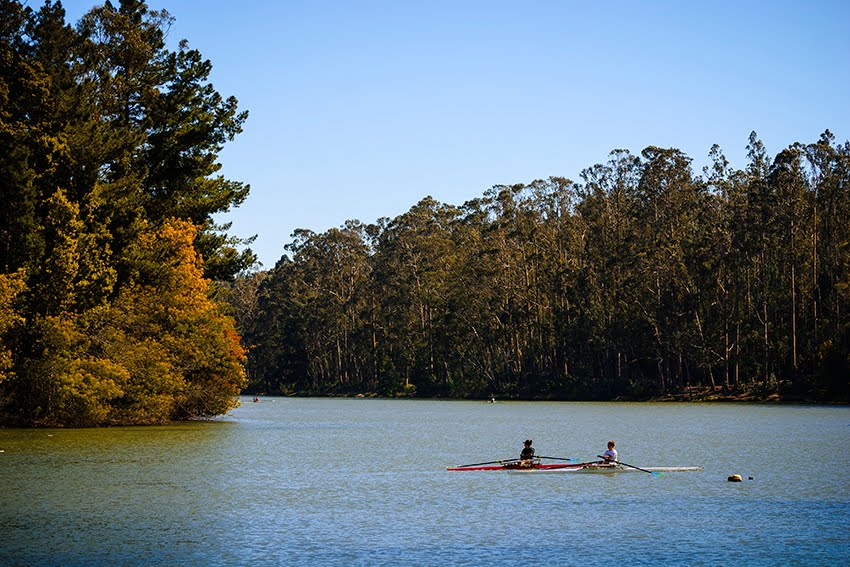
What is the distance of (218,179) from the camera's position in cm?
6022

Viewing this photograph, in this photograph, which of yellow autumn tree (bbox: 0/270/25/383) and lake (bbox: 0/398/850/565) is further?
yellow autumn tree (bbox: 0/270/25/383)

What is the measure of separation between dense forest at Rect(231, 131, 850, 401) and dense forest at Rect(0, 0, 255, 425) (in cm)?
4847

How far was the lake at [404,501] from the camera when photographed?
20.7m

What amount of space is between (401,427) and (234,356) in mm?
10815

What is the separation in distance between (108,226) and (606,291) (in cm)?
6462

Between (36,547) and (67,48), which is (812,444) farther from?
(67,48)

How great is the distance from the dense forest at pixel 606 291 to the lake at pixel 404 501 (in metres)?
39.6

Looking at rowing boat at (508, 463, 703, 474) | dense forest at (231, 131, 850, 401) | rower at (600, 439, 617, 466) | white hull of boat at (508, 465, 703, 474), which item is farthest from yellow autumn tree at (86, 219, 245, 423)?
dense forest at (231, 131, 850, 401)

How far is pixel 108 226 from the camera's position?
5066cm

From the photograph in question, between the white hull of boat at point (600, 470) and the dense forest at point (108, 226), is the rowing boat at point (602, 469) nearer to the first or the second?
the white hull of boat at point (600, 470)

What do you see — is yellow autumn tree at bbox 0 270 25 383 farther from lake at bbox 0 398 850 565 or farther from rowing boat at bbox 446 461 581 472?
rowing boat at bbox 446 461 581 472

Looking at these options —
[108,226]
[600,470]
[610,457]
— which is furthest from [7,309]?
[610,457]

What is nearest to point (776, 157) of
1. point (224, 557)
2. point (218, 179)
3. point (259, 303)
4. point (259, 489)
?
point (218, 179)

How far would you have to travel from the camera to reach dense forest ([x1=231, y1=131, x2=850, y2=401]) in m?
89.6
